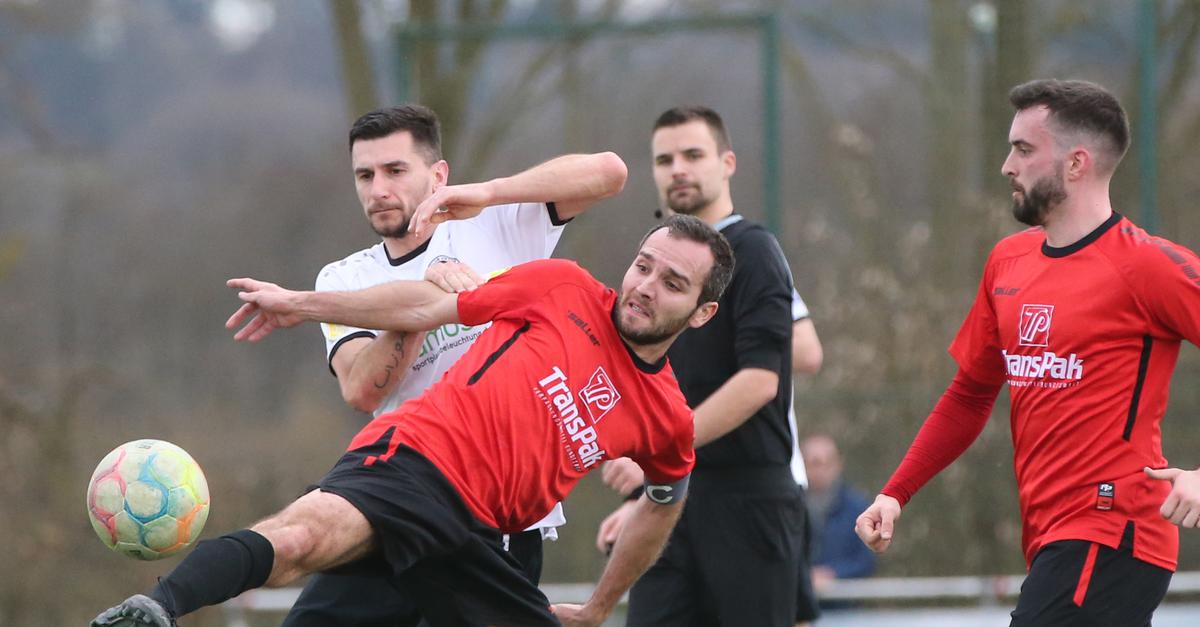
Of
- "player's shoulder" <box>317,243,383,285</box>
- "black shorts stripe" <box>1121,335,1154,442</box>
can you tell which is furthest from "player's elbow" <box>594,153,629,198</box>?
"black shorts stripe" <box>1121,335,1154,442</box>

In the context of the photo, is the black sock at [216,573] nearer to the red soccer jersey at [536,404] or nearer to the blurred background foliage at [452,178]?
the red soccer jersey at [536,404]

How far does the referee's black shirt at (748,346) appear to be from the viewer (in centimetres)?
528

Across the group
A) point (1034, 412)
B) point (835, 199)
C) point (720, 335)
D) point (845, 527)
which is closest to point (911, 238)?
point (835, 199)

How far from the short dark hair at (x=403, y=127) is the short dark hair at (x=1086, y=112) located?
197 centimetres

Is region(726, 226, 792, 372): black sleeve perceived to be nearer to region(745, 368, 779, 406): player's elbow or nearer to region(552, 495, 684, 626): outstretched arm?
region(745, 368, 779, 406): player's elbow

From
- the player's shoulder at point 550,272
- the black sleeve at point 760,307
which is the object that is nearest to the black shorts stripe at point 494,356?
the player's shoulder at point 550,272

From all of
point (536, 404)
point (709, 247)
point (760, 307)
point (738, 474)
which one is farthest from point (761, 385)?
point (536, 404)

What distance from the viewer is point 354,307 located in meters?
4.25

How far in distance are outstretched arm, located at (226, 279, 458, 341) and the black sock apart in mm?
783

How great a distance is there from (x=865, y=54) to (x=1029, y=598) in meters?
8.63

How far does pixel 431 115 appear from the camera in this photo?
489 cm

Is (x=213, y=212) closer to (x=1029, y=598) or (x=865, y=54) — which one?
(x=865, y=54)

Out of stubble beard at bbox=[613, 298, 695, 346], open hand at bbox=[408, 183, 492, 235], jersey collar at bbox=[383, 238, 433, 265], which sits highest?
open hand at bbox=[408, 183, 492, 235]

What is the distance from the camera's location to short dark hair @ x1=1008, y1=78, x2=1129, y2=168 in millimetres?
4363
